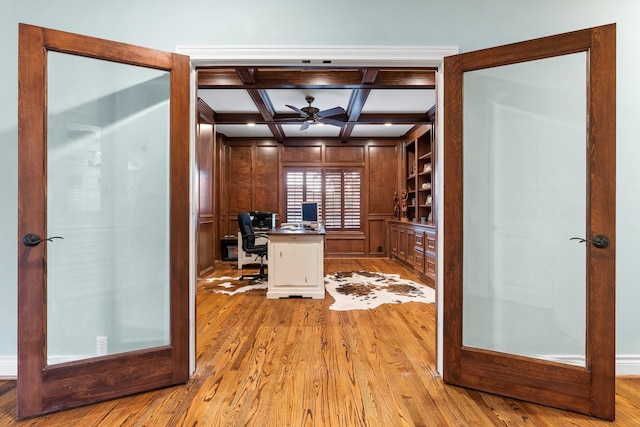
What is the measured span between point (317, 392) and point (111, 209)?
178cm

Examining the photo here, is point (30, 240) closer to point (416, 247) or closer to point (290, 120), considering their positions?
point (290, 120)

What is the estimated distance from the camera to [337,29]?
84.8 inches

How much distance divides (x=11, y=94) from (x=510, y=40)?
339 centimetres

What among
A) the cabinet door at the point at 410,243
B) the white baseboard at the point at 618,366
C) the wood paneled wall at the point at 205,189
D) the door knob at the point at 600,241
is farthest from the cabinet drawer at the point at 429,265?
the wood paneled wall at the point at 205,189

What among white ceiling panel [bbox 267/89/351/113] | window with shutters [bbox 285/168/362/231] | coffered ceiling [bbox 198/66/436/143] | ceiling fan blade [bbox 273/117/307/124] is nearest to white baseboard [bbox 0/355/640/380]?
coffered ceiling [bbox 198/66/436/143]

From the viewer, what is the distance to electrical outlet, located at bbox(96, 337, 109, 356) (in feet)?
6.75

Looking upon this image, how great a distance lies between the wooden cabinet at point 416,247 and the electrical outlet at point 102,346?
3984mm

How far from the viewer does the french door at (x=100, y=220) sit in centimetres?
174

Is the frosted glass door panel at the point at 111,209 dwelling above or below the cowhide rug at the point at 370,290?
above

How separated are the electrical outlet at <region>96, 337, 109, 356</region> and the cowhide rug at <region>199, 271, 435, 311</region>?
229 cm

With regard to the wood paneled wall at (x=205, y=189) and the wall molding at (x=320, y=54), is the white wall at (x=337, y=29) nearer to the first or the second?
the wall molding at (x=320, y=54)

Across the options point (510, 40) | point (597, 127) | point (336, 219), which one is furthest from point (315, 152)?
point (597, 127)

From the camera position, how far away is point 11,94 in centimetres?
217

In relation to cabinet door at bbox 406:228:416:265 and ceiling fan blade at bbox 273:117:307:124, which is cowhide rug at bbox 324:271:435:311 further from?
ceiling fan blade at bbox 273:117:307:124
